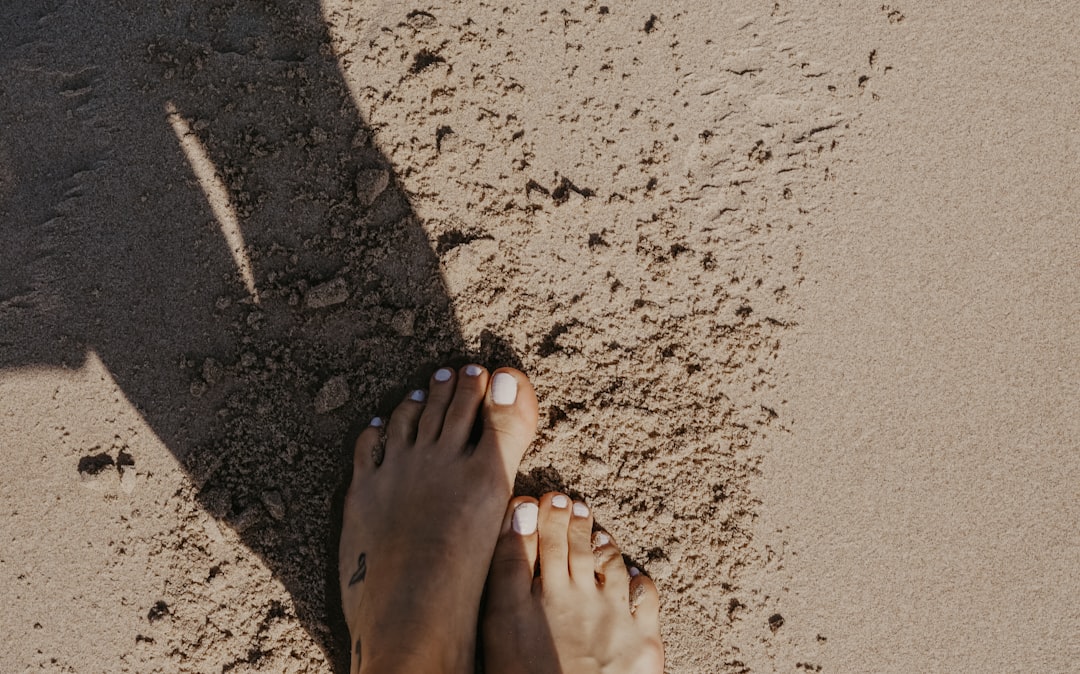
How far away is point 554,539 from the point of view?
178 centimetres

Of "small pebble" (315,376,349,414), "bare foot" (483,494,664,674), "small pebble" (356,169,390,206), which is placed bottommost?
"bare foot" (483,494,664,674)

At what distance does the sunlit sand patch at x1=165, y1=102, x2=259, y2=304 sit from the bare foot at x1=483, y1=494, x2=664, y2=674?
0.96 m

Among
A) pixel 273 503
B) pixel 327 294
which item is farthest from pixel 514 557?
pixel 327 294

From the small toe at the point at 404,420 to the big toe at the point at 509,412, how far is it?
7.6 inches

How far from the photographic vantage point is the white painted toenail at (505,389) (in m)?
1.73

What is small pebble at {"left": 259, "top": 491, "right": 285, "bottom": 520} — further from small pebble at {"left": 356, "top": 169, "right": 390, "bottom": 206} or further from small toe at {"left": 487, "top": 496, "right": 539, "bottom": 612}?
small pebble at {"left": 356, "top": 169, "right": 390, "bottom": 206}

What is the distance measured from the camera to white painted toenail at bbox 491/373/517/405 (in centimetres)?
173

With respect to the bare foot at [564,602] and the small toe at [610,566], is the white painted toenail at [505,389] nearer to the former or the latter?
the bare foot at [564,602]

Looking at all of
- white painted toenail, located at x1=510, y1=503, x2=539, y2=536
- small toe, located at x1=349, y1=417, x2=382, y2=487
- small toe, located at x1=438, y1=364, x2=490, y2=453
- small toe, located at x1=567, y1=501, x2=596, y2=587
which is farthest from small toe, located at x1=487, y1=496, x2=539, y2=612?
small toe, located at x1=349, y1=417, x2=382, y2=487

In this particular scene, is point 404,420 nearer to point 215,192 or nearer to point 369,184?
point 369,184

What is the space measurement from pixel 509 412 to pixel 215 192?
0.98 metres

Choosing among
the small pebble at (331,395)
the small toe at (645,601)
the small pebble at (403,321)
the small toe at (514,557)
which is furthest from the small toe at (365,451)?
the small toe at (645,601)

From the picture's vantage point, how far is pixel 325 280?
5.75ft

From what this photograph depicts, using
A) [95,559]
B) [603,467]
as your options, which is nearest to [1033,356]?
[603,467]
